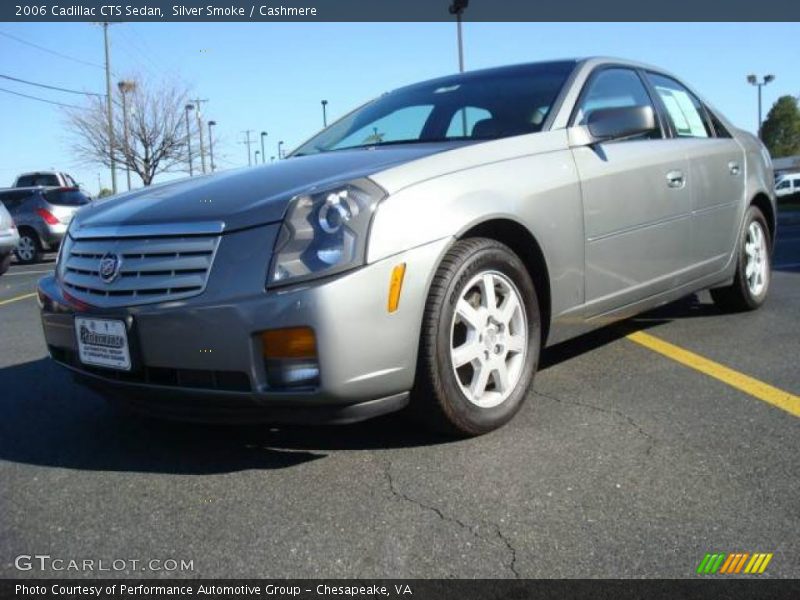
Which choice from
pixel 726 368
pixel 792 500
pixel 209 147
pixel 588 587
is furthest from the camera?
pixel 209 147

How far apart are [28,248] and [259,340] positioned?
14.6 m

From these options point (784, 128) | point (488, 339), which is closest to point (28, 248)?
point (488, 339)

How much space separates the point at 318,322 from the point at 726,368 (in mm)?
2362

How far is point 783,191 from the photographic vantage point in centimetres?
4644

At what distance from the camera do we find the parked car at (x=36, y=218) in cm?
1524

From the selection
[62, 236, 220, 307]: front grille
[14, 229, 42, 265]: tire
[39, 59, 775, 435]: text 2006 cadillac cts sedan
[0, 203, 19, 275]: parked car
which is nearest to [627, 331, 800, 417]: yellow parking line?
[39, 59, 775, 435]: text 2006 cadillac cts sedan

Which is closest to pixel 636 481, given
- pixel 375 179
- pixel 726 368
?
pixel 375 179

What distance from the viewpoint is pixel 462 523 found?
2301 mm

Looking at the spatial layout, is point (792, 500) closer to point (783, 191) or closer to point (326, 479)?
point (326, 479)

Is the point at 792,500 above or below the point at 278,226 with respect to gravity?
below

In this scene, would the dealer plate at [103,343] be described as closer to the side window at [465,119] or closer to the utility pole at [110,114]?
the side window at [465,119]

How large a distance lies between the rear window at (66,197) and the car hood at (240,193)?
13463 mm

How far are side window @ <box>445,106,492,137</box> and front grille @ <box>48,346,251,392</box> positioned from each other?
68.0 inches
